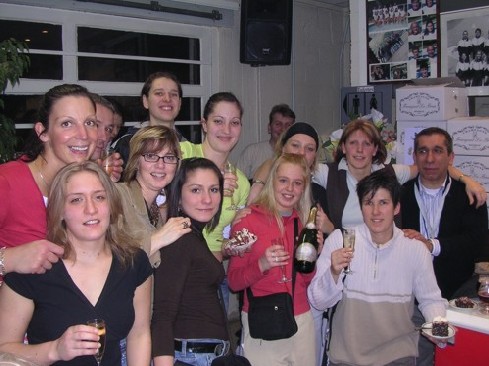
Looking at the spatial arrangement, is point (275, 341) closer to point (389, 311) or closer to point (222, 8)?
point (389, 311)

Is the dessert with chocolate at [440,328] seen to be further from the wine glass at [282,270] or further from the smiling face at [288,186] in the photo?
the smiling face at [288,186]

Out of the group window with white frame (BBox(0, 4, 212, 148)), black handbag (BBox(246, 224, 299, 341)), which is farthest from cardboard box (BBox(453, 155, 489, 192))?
window with white frame (BBox(0, 4, 212, 148))

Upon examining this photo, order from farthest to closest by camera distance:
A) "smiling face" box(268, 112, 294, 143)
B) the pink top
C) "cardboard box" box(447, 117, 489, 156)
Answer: "smiling face" box(268, 112, 294, 143) → "cardboard box" box(447, 117, 489, 156) → the pink top

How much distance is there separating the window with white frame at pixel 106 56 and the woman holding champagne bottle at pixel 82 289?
2.89 metres

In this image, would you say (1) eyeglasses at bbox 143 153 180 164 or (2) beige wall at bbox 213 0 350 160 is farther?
(2) beige wall at bbox 213 0 350 160

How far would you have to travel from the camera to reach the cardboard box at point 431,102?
4020 millimetres

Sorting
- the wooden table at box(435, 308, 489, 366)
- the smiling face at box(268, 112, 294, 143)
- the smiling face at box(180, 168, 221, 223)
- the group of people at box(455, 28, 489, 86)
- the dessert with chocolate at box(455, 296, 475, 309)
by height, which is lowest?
the wooden table at box(435, 308, 489, 366)

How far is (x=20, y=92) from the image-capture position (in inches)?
175

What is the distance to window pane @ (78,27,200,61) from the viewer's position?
194 inches

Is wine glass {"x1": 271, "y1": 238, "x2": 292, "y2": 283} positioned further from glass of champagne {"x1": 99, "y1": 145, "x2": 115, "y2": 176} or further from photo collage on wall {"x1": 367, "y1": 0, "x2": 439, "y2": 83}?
photo collage on wall {"x1": 367, "y1": 0, "x2": 439, "y2": 83}

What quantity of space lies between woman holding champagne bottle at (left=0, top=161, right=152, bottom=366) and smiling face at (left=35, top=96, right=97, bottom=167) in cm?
24

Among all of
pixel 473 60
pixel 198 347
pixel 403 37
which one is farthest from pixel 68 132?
pixel 473 60

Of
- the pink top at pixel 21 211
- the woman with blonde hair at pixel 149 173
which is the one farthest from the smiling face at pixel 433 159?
the pink top at pixel 21 211

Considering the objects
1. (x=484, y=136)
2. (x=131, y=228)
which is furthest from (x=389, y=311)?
(x=484, y=136)
